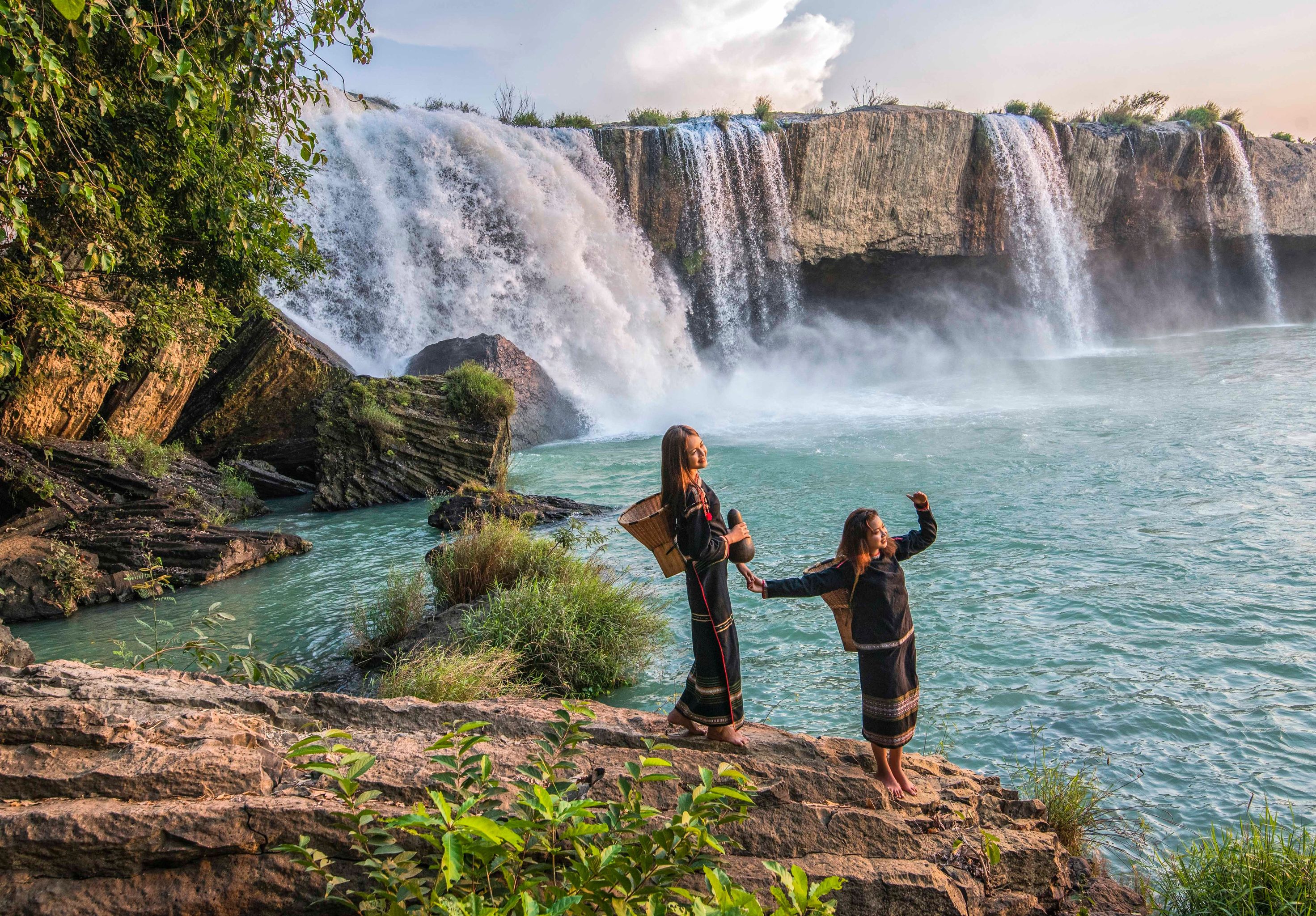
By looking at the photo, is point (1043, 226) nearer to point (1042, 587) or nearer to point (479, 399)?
point (479, 399)

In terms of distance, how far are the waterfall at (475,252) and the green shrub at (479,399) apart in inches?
247

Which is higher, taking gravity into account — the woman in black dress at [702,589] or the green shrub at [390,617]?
the woman in black dress at [702,589]

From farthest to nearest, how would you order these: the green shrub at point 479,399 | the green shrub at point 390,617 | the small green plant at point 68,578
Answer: the green shrub at point 479,399
the small green plant at point 68,578
the green shrub at point 390,617

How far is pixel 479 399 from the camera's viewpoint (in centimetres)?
1281

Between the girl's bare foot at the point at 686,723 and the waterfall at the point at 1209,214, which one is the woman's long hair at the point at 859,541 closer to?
the girl's bare foot at the point at 686,723

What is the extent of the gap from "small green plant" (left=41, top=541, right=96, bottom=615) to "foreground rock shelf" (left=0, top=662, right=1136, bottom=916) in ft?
16.3

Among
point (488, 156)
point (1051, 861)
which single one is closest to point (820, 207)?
point (488, 156)

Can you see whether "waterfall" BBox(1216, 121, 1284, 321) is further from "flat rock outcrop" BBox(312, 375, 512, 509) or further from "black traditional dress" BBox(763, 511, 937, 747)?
"black traditional dress" BBox(763, 511, 937, 747)

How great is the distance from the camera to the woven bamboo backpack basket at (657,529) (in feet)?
11.4

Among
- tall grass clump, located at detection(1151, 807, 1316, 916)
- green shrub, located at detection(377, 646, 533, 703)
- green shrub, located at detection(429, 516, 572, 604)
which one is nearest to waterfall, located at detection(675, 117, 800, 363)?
green shrub, located at detection(429, 516, 572, 604)

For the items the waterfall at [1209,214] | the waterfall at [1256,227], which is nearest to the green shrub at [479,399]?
the waterfall at [1209,214]

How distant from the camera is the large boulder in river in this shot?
1703 centimetres

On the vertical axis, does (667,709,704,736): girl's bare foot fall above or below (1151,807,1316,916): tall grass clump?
above

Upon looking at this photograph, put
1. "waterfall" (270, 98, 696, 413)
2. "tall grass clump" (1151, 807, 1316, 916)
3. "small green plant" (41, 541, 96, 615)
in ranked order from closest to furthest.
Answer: "tall grass clump" (1151, 807, 1316, 916)
"small green plant" (41, 541, 96, 615)
"waterfall" (270, 98, 696, 413)
